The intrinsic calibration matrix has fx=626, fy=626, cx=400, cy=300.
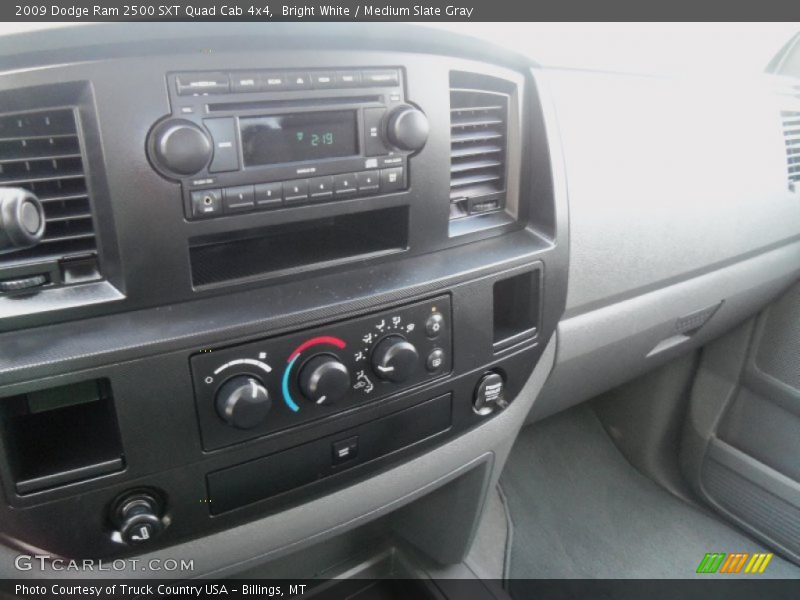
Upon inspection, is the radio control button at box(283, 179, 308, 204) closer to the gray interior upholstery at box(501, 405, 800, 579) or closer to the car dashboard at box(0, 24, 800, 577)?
the car dashboard at box(0, 24, 800, 577)

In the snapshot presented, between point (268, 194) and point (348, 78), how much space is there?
0.16 metres

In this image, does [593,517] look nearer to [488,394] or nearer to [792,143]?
[488,394]

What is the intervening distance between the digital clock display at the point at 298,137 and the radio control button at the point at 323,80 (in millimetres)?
29

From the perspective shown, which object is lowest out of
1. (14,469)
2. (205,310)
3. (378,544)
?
(378,544)

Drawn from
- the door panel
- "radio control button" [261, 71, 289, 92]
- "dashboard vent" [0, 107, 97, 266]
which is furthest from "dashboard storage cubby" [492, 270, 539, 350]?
the door panel

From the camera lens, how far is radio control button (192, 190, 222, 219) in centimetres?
64

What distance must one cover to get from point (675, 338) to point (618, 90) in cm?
69

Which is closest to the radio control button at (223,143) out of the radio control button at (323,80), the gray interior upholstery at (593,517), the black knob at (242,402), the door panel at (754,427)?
the radio control button at (323,80)

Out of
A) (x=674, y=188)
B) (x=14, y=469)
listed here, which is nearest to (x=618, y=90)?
(x=674, y=188)

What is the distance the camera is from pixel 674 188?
1153mm

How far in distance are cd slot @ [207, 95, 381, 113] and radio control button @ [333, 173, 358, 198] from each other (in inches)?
3.1

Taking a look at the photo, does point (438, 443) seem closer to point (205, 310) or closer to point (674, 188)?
point (205, 310)

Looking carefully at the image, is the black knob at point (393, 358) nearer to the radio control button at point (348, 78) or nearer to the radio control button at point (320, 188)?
the radio control button at point (320, 188)

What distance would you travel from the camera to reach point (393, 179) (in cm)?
76
